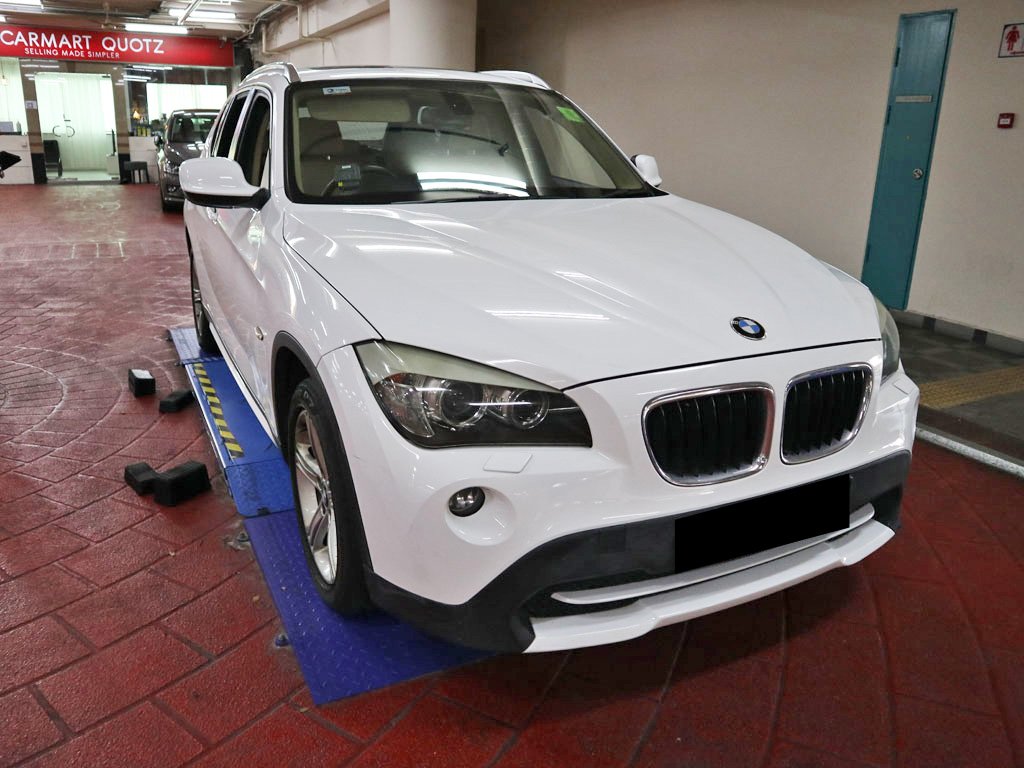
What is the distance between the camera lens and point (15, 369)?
4.70m

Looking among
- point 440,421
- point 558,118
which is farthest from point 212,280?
point 440,421

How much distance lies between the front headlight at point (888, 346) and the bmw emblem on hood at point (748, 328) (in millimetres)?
426

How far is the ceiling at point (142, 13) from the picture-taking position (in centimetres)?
1627

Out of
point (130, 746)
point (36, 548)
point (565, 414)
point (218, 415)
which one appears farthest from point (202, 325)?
point (565, 414)

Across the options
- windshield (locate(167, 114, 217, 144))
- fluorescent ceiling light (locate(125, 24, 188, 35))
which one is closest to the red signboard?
fluorescent ceiling light (locate(125, 24, 188, 35))

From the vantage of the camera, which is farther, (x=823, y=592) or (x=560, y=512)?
(x=823, y=592)

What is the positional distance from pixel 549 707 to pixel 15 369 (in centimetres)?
408

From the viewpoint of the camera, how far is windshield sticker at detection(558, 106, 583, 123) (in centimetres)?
341

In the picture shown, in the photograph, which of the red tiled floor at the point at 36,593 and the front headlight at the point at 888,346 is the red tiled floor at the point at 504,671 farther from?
the front headlight at the point at 888,346

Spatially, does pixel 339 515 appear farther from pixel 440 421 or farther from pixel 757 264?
pixel 757 264

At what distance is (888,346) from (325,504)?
160cm

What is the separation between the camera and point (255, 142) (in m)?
3.21

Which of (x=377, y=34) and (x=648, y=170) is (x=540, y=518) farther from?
(x=377, y=34)

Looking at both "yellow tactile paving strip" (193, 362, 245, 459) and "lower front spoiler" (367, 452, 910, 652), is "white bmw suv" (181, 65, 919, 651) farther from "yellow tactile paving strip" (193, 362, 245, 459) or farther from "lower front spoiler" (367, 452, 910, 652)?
"yellow tactile paving strip" (193, 362, 245, 459)
